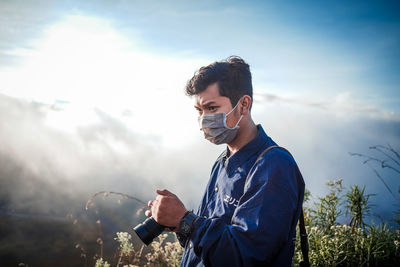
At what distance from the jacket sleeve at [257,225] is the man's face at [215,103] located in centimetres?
53

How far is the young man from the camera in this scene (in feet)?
4.50

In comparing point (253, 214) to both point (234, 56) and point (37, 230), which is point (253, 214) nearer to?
point (234, 56)

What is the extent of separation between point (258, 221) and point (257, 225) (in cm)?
2

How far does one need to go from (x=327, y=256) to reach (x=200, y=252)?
10.4 ft

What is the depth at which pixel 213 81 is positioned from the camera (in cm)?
196

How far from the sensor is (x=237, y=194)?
168cm

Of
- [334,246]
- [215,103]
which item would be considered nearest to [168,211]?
[215,103]

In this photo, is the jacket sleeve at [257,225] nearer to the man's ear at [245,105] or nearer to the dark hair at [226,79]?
the man's ear at [245,105]

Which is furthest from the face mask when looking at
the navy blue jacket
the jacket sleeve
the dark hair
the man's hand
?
the man's hand

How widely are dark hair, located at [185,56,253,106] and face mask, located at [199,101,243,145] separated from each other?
127 mm

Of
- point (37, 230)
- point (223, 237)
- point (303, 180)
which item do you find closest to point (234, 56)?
point (303, 180)

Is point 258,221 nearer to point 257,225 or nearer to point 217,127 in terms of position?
point 257,225

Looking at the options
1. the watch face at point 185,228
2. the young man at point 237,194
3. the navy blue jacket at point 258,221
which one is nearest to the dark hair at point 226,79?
the young man at point 237,194

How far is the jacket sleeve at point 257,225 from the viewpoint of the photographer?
135cm
